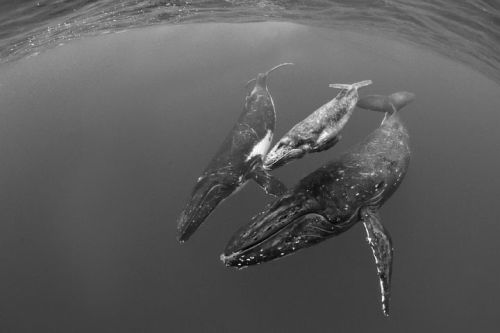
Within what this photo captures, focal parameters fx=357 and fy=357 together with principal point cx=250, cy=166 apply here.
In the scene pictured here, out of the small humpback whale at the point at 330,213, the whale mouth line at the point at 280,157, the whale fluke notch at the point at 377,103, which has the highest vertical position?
the whale mouth line at the point at 280,157

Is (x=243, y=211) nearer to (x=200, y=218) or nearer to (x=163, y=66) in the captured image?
(x=200, y=218)

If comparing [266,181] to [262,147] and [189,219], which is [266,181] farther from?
[189,219]

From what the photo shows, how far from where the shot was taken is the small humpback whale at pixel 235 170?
8.30 metres

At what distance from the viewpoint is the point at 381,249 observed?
7.26m

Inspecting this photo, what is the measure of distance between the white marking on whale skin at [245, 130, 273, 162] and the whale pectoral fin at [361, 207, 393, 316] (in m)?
3.37

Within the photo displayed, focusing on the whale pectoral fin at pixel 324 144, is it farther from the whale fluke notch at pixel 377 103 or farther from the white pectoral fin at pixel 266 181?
the whale fluke notch at pixel 377 103

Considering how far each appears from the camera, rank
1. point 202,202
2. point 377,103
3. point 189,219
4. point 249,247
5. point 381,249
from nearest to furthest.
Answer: point 249,247 → point 381,249 → point 189,219 → point 202,202 → point 377,103

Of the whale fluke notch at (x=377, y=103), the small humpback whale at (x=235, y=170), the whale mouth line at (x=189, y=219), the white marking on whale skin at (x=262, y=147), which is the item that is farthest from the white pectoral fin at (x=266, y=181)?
the whale fluke notch at (x=377, y=103)

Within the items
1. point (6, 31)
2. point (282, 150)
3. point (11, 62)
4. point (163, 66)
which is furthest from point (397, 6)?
point (11, 62)

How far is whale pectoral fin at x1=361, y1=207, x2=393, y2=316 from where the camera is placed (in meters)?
6.94

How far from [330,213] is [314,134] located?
7.80 ft

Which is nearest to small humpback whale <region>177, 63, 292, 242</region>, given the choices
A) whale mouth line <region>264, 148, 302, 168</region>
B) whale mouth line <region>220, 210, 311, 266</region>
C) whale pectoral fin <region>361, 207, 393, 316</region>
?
whale mouth line <region>264, 148, 302, 168</region>

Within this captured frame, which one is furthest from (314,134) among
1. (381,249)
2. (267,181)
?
(381,249)

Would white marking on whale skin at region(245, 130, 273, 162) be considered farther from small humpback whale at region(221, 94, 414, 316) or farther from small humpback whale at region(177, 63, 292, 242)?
small humpback whale at region(221, 94, 414, 316)
